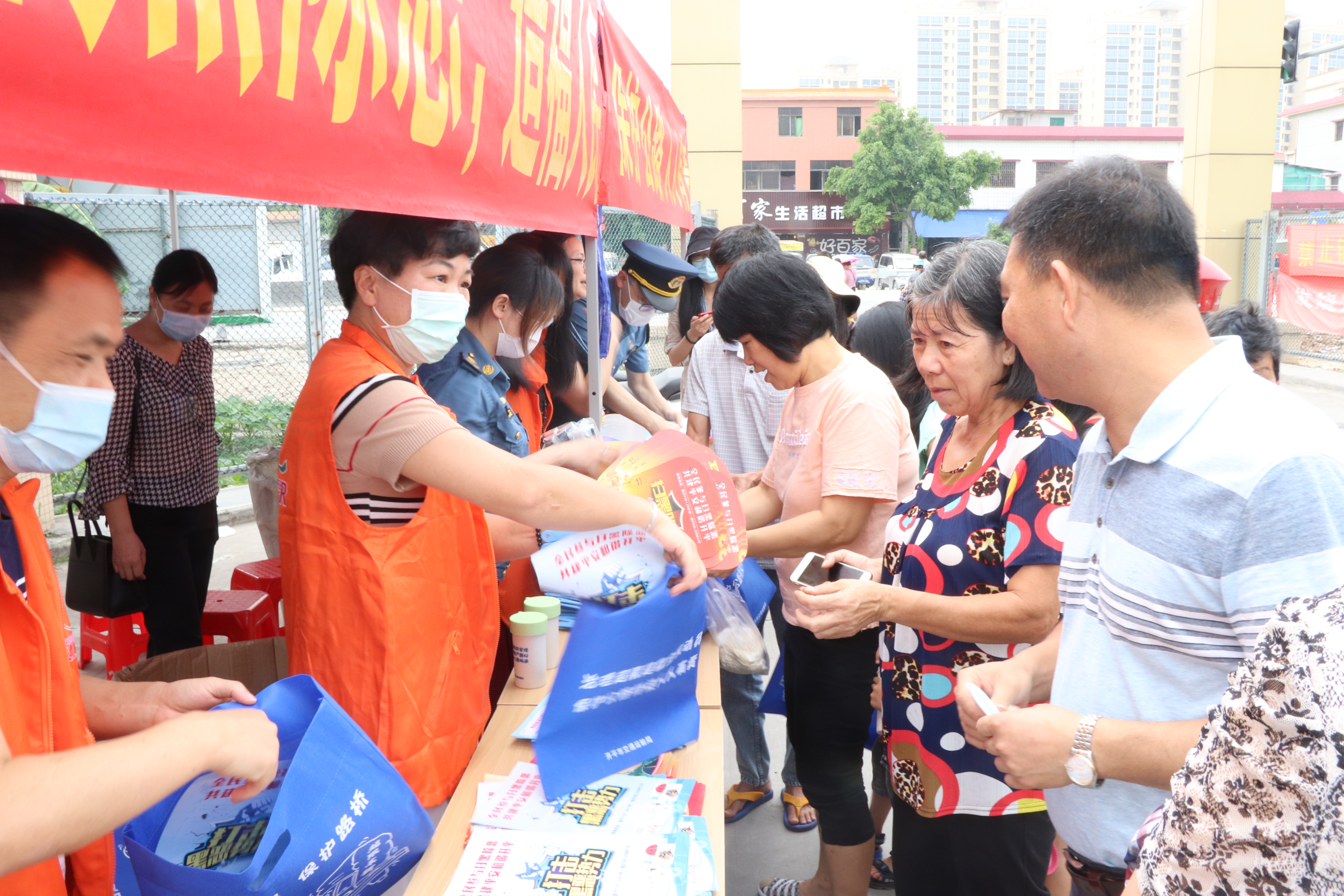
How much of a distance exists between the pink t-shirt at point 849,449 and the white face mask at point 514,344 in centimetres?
81

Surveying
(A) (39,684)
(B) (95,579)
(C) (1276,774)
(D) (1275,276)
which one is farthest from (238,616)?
(D) (1275,276)

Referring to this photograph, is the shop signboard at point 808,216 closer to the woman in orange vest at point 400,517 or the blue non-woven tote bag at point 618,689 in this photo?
the woman in orange vest at point 400,517

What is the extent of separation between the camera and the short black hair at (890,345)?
3461mm

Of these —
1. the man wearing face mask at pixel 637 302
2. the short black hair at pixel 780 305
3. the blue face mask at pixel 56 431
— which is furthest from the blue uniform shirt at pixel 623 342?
the blue face mask at pixel 56 431

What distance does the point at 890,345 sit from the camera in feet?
11.6

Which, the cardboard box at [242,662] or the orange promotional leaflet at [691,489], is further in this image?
the cardboard box at [242,662]

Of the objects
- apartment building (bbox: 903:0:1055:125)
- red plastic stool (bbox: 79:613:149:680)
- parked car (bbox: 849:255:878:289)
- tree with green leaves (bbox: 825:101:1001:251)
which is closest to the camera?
red plastic stool (bbox: 79:613:149:680)

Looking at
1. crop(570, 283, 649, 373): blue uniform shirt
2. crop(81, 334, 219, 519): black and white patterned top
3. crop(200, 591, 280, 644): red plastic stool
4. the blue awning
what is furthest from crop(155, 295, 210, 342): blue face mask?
the blue awning

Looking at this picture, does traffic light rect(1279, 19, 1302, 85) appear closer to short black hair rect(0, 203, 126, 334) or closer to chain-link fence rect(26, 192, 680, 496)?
chain-link fence rect(26, 192, 680, 496)

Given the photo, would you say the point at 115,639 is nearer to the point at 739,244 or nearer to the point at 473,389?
the point at 473,389

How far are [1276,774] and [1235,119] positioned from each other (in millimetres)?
16645

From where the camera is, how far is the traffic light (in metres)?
11.4

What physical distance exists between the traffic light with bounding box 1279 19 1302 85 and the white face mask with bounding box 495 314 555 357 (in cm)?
1266

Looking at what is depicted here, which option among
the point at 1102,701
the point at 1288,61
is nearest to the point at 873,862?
the point at 1102,701
